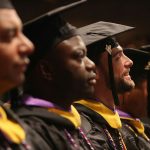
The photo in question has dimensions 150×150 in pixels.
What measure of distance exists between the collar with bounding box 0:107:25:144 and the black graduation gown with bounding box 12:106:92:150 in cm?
17

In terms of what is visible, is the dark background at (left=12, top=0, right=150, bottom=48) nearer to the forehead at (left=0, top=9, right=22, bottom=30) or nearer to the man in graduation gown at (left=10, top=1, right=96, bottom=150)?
the man in graduation gown at (left=10, top=1, right=96, bottom=150)

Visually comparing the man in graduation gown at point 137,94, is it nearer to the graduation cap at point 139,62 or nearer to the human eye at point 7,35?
the graduation cap at point 139,62

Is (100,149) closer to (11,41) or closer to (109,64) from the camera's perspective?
(109,64)

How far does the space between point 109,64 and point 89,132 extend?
0.40m

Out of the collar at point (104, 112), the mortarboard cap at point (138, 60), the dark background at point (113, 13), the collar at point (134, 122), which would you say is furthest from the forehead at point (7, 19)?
the dark background at point (113, 13)

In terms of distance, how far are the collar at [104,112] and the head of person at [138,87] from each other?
1.55 feet

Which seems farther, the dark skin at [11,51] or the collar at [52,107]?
the collar at [52,107]

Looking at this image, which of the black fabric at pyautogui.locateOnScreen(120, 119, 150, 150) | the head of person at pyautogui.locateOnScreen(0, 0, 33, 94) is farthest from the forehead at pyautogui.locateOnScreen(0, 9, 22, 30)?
the black fabric at pyautogui.locateOnScreen(120, 119, 150, 150)

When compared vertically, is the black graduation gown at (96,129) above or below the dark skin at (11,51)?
below

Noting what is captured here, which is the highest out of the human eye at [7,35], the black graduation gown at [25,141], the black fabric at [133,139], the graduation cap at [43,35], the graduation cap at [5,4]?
the graduation cap at [5,4]

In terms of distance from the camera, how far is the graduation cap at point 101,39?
253 centimetres

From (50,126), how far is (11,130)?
30 cm

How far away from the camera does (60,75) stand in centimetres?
211

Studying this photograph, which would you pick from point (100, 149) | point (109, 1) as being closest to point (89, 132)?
point (100, 149)
